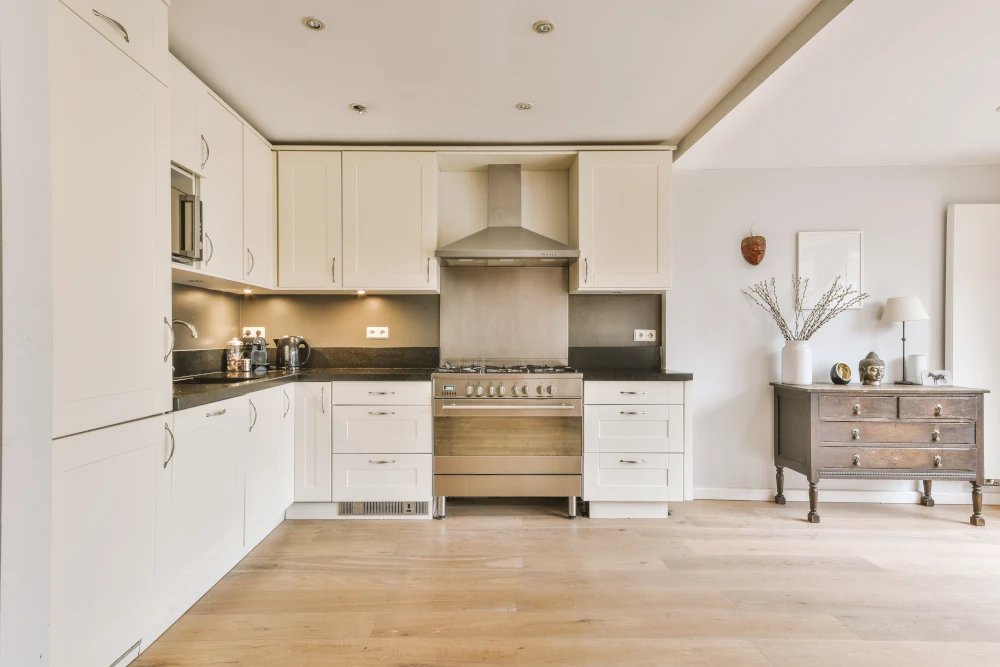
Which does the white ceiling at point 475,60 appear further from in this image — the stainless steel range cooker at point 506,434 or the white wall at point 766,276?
the stainless steel range cooker at point 506,434

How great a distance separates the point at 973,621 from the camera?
1.88 m

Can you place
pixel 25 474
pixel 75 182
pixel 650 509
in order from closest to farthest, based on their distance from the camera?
pixel 25 474, pixel 75 182, pixel 650 509

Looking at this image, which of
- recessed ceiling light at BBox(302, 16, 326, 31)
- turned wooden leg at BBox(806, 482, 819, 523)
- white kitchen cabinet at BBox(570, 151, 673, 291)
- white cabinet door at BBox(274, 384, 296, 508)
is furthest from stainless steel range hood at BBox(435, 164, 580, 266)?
turned wooden leg at BBox(806, 482, 819, 523)

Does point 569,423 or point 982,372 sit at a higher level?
point 982,372

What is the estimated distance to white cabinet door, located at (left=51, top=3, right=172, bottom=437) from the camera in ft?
4.18

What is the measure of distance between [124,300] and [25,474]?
38.2 inches

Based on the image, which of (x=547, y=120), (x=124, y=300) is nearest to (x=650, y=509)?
(x=547, y=120)

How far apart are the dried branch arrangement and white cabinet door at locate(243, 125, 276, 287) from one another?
3.15 metres

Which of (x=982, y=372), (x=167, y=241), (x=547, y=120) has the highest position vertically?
(x=547, y=120)

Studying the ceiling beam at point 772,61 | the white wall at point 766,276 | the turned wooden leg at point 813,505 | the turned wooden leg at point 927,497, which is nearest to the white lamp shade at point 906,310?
the white wall at point 766,276

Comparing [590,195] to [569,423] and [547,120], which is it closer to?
[547,120]

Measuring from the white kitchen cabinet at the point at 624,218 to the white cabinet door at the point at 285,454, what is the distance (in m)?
1.90

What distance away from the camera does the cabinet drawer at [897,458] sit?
2861 mm

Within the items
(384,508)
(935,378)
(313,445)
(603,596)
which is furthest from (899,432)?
(313,445)
